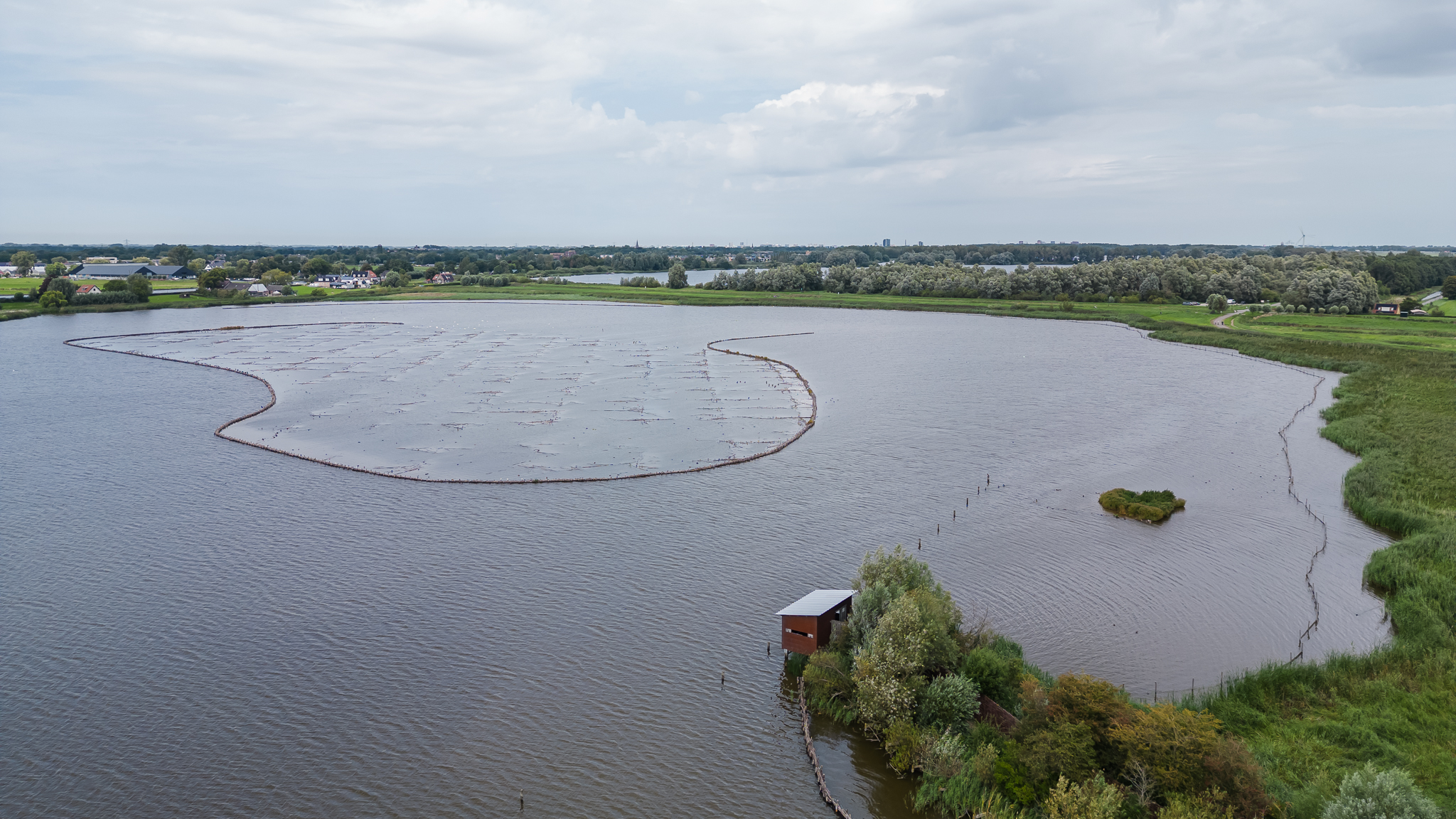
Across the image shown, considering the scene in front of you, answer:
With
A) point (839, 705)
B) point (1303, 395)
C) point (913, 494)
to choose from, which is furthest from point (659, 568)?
point (1303, 395)

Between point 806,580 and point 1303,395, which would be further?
point 1303,395

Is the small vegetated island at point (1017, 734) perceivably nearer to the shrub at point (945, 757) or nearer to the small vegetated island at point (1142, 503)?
the shrub at point (945, 757)

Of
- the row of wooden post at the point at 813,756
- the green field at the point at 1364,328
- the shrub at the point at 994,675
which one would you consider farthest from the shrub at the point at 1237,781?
the green field at the point at 1364,328

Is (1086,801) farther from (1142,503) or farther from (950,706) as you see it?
(1142,503)

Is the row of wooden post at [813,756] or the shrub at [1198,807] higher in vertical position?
the shrub at [1198,807]

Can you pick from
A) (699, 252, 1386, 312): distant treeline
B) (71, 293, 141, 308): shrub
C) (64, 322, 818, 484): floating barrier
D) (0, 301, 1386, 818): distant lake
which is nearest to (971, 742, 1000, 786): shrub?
(0, 301, 1386, 818): distant lake

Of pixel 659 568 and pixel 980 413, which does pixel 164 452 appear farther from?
pixel 980 413
